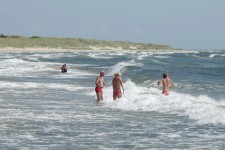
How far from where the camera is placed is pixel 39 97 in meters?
19.0

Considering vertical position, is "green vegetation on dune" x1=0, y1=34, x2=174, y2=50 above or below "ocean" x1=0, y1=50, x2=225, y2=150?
above

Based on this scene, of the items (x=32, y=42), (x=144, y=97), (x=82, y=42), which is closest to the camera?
(x=144, y=97)

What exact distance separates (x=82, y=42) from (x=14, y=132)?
505 feet

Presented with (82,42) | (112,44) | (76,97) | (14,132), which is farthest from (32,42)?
(14,132)

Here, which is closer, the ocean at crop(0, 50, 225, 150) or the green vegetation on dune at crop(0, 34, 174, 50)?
the ocean at crop(0, 50, 225, 150)

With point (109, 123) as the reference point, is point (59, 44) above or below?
above

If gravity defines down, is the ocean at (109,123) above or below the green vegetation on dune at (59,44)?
below

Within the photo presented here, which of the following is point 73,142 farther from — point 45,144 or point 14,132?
point 14,132

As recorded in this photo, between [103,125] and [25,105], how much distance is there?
186 inches

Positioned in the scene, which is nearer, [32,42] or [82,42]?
[32,42]

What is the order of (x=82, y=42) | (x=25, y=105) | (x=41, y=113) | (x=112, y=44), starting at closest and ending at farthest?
(x=41, y=113)
(x=25, y=105)
(x=82, y=42)
(x=112, y=44)

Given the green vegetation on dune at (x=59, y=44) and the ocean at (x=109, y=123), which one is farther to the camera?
the green vegetation on dune at (x=59, y=44)

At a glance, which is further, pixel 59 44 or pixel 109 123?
pixel 59 44

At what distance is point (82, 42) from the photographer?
16412 centimetres
